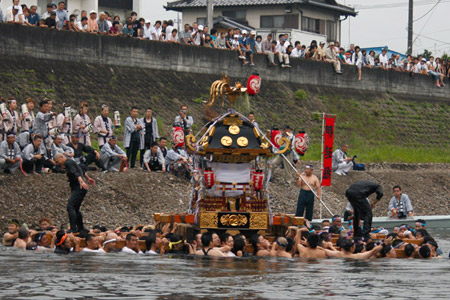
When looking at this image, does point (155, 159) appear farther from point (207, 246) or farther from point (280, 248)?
point (280, 248)

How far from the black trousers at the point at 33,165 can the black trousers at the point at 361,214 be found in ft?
29.1

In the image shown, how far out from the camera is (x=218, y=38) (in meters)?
41.4

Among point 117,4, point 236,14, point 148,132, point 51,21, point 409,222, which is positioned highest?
point 236,14

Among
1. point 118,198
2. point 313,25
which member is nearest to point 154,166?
point 118,198

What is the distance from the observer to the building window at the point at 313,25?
6212cm

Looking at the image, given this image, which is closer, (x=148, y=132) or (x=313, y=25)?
(x=148, y=132)

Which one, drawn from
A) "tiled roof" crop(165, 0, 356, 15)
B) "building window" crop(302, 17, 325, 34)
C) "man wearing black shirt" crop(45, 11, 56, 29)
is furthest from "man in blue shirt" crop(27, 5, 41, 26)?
"building window" crop(302, 17, 325, 34)

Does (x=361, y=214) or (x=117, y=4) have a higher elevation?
(x=117, y=4)

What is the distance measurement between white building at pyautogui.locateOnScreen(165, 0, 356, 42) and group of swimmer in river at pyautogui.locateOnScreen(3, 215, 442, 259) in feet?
131

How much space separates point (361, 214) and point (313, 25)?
42.5 m

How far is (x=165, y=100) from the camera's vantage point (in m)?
37.1

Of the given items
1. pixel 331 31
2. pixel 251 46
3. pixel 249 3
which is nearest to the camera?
pixel 251 46

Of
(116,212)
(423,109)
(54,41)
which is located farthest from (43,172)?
(423,109)

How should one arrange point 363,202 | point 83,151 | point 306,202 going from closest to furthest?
point 363,202
point 306,202
point 83,151
